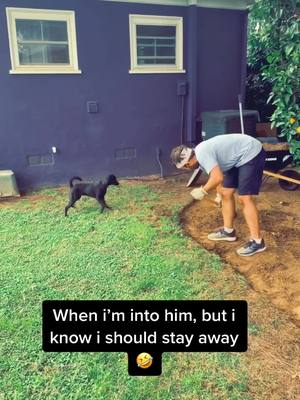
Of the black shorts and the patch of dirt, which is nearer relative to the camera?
the patch of dirt

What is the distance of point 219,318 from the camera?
218 cm

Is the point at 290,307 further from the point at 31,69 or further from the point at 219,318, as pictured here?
the point at 31,69

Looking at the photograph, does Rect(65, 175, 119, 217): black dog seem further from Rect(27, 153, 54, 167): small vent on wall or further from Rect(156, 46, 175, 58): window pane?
Rect(156, 46, 175, 58): window pane

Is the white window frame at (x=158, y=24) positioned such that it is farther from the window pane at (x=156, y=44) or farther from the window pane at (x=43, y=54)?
the window pane at (x=43, y=54)

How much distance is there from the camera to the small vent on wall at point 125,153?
272 inches

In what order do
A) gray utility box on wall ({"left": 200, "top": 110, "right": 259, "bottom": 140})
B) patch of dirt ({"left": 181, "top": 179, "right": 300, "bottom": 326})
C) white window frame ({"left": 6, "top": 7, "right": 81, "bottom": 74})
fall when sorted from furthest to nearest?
gray utility box on wall ({"left": 200, "top": 110, "right": 259, "bottom": 140}) → white window frame ({"left": 6, "top": 7, "right": 81, "bottom": 74}) → patch of dirt ({"left": 181, "top": 179, "right": 300, "bottom": 326})

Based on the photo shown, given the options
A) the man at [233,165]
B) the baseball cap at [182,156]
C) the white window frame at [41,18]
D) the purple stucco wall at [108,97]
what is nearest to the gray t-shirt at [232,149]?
the man at [233,165]

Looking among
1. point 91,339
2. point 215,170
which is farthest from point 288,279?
point 91,339

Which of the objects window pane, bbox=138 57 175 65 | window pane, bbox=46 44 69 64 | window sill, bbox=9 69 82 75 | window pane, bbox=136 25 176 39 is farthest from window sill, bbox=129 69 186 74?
window pane, bbox=46 44 69 64

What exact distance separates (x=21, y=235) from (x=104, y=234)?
0.97 m

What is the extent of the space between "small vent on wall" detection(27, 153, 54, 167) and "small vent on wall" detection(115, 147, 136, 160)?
1.18m

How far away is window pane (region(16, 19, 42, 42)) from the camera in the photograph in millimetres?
5797

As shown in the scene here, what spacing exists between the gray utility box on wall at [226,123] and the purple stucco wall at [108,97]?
775mm

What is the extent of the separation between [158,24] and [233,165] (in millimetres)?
4110
